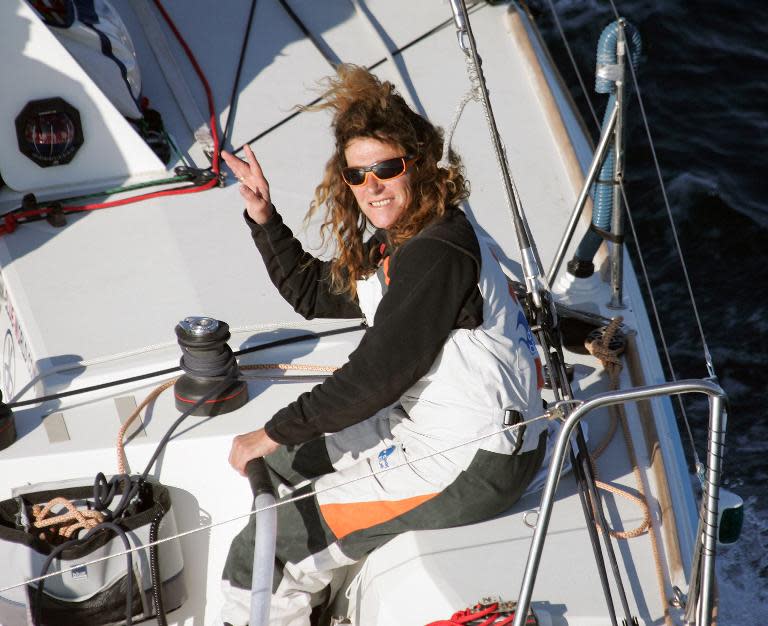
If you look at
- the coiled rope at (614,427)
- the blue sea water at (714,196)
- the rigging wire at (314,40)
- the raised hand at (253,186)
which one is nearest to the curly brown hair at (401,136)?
the raised hand at (253,186)

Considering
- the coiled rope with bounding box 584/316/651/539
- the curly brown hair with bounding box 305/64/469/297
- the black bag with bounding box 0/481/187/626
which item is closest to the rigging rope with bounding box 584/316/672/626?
the coiled rope with bounding box 584/316/651/539

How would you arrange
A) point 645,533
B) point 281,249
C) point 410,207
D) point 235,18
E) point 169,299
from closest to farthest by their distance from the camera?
point 410,207 < point 645,533 < point 281,249 < point 169,299 < point 235,18

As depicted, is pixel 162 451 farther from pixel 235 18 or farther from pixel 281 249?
pixel 235 18

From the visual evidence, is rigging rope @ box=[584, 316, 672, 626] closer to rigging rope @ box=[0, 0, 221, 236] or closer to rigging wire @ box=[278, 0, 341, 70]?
rigging rope @ box=[0, 0, 221, 236]

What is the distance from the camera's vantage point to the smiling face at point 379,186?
1.88 meters

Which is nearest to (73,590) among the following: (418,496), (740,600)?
(418,496)

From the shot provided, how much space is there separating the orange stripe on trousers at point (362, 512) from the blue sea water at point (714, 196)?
1.45m

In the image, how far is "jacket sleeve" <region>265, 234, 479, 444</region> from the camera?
1.74 meters

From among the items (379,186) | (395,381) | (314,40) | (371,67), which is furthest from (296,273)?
(314,40)

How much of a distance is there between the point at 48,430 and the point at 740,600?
2.01m

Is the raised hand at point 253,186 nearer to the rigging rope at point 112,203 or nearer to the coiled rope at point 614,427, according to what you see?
the coiled rope at point 614,427

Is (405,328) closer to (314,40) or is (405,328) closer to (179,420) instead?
(179,420)

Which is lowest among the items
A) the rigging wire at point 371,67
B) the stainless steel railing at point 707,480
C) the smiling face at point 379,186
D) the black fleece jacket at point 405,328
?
the stainless steel railing at point 707,480

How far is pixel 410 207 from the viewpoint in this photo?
75.1 inches
